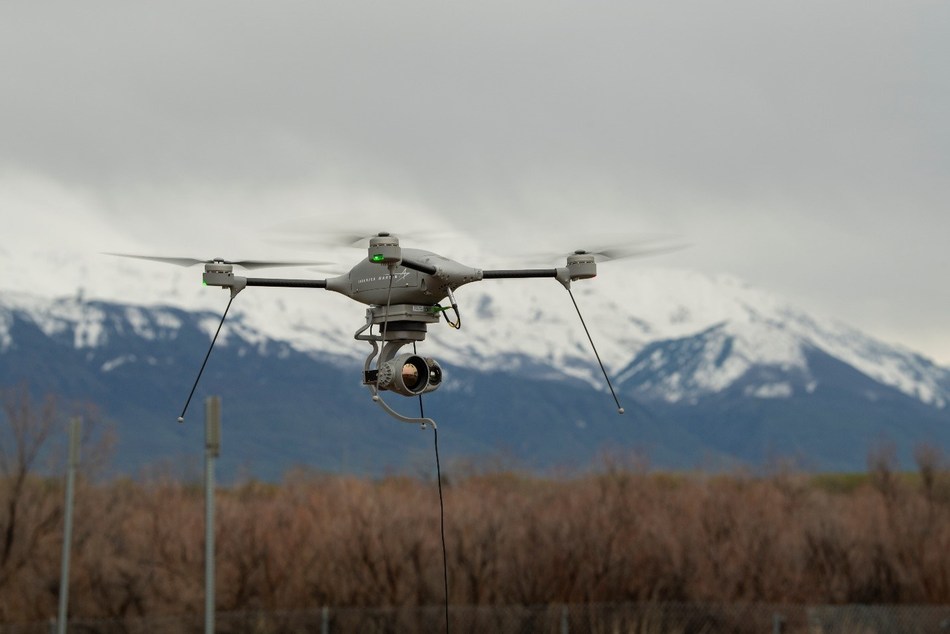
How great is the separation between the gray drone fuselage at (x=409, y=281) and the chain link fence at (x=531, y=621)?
34978 millimetres

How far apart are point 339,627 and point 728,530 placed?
21.9 meters

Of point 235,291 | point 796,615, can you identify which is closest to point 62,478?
point 796,615

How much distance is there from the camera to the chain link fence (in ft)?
158

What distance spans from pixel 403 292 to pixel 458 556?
154ft

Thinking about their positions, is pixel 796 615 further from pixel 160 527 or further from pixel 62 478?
pixel 62 478

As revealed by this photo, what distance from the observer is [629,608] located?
169 ft

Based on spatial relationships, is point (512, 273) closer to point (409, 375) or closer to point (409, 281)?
point (409, 281)

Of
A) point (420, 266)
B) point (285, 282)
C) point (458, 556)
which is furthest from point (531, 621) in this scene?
point (420, 266)

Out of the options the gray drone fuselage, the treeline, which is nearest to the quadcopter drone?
the gray drone fuselage

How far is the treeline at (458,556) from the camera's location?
56.1m

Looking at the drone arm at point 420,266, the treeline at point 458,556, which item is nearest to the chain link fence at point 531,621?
the treeline at point 458,556

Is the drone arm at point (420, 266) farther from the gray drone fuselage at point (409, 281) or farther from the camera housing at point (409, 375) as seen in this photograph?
the camera housing at point (409, 375)

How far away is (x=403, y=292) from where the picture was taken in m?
13.1

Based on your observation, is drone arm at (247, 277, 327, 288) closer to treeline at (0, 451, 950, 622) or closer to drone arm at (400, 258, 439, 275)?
drone arm at (400, 258, 439, 275)
